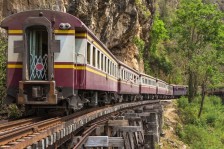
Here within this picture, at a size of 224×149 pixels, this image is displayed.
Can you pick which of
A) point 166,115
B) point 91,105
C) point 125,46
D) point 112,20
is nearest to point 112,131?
point 91,105

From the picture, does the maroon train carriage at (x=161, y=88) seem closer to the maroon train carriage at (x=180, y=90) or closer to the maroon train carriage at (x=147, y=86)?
the maroon train carriage at (x=147, y=86)

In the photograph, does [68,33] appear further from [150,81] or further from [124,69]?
[150,81]

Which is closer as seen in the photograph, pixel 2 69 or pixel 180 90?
pixel 2 69

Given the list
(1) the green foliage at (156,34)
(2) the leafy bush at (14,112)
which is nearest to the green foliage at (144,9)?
(1) the green foliage at (156,34)

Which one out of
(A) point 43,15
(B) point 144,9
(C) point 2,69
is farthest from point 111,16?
(A) point 43,15

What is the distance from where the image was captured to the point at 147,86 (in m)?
30.3

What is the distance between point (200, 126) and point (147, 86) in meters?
7.18

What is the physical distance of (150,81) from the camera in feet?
106

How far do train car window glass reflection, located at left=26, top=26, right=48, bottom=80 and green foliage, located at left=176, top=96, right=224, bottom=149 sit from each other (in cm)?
2083

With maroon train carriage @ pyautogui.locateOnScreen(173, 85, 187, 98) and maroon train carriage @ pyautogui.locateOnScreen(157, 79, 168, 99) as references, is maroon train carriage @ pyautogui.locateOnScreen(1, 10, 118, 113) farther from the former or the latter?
maroon train carriage @ pyautogui.locateOnScreen(173, 85, 187, 98)

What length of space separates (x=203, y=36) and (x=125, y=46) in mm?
10467

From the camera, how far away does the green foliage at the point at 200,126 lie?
30.2m

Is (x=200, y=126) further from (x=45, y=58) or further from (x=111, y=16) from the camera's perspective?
(x=45, y=58)

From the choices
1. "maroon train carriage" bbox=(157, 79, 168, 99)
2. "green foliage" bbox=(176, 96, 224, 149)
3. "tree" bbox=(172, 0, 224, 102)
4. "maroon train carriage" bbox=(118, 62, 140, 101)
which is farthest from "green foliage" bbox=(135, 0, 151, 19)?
"maroon train carriage" bbox=(118, 62, 140, 101)
